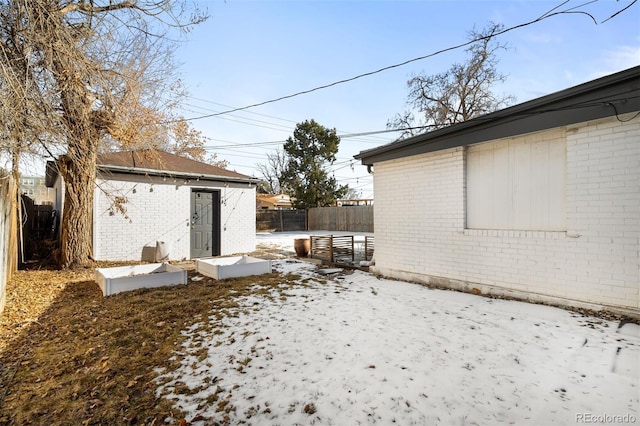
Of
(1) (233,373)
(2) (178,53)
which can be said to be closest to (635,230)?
(1) (233,373)

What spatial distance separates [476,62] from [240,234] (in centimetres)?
1677

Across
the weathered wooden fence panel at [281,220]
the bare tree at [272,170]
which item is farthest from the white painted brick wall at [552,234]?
the bare tree at [272,170]

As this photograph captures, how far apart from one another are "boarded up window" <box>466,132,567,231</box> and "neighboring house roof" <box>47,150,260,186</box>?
7.32 meters

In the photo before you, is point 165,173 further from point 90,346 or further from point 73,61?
point 90,346

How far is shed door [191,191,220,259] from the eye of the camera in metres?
9.73

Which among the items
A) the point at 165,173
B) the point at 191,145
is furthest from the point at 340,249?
the point at 191,145

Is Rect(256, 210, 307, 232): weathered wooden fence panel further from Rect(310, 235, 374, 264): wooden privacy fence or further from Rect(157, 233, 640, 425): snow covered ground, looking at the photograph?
Rect(157, 233, 640, 425): snow covered ground

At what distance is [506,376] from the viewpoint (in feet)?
8.06

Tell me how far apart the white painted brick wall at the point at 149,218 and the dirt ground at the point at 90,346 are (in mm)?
2360

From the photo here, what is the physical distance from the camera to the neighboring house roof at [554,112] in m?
3.51

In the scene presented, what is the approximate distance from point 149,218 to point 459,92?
1797cm

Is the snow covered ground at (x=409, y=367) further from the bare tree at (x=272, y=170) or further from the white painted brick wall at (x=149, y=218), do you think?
the bare tree at (x=272, y=170)

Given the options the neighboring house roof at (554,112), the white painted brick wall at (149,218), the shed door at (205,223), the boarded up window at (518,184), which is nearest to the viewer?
the neighboring house roof at (554,112)

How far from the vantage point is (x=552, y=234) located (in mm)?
4223
